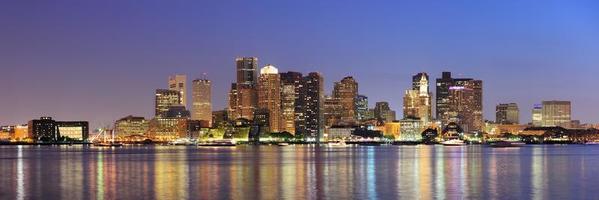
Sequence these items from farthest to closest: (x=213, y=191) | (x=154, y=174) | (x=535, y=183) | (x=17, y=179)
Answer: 1. (x=154, y=174)
2. (x=17, y=179)
3. (x=535, y=183)
4. (x=213, y=191)

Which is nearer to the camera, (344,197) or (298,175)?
(344,197)

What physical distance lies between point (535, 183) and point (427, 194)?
13.8m

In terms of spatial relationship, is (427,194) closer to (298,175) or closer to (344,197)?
(344,197)

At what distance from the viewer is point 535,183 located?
59031 mm

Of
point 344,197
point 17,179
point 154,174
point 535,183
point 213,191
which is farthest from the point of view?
point 154,174

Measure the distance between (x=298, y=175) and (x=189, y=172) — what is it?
10434 millimetres

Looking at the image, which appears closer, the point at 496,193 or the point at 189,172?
the point at 496,193

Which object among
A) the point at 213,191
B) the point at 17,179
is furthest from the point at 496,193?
the point at 17,179

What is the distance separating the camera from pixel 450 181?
60.6 meters

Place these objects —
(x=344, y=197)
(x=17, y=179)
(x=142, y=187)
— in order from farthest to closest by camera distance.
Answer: (x=17, y=179)
(x=142, y=187)
(x=344, y=197)


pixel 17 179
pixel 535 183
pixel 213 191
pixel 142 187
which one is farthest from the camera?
pixel 17 179

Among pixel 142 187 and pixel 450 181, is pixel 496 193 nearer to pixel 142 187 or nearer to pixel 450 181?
pixel 450 181

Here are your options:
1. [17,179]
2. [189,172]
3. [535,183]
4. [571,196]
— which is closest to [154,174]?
[189,172]

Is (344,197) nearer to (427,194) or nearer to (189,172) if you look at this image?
(427,194)
